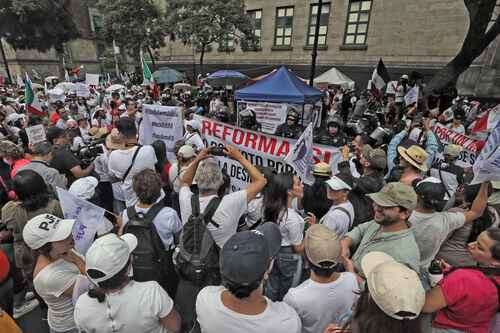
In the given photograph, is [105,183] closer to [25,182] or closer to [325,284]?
[25,182]

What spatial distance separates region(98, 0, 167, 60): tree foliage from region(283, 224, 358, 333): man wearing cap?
22117mm

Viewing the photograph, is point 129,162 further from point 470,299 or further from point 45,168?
point 470,299

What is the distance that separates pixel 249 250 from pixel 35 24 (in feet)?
124

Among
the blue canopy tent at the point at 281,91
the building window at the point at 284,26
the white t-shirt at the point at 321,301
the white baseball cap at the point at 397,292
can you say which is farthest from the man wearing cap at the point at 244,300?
the building window at the point at 284,26

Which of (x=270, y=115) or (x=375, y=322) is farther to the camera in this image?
(x=270, y=115)

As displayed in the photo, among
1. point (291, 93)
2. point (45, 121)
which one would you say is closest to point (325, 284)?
point (291, 93)

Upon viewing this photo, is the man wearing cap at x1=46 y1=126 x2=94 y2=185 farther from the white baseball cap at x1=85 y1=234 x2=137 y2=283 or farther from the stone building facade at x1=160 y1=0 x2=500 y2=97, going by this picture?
the stone building facade at x1=160 y1=0 x2=500 y2=97

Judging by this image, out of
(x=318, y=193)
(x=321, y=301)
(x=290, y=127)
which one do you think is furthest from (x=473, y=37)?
(x=321, y=301)

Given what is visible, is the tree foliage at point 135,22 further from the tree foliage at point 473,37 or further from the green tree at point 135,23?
the tree foliage at point 473,37

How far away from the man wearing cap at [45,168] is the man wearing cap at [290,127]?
193 inches

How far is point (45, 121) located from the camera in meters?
7.39

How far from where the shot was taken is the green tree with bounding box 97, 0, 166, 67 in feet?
68.1

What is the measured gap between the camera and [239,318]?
1.50 meters

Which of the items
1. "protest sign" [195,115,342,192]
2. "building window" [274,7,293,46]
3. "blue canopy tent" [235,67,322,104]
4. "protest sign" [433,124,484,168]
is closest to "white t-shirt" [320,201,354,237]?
"protest sign" [195,115,342,192]
